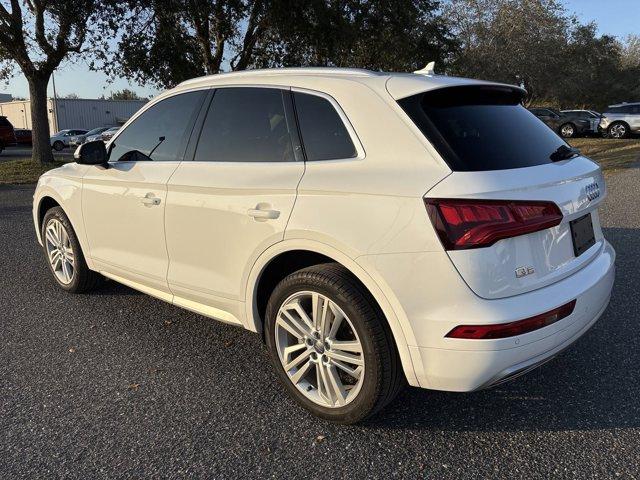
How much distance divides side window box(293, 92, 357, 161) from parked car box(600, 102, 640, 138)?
88.3ft

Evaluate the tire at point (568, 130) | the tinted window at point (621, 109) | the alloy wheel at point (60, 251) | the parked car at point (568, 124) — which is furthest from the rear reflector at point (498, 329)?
the tire at point (568, 130)

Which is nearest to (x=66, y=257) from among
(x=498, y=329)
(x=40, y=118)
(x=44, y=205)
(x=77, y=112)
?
(x=44, y=205)

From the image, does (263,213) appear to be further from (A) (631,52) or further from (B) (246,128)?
(A) (631,52)

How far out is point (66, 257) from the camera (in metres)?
4.78

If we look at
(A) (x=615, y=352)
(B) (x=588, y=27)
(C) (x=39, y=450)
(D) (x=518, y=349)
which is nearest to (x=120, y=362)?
(C) (x=39, y=450)

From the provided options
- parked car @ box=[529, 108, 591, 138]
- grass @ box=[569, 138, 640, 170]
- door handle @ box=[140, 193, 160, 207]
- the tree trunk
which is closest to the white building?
the tree trunk

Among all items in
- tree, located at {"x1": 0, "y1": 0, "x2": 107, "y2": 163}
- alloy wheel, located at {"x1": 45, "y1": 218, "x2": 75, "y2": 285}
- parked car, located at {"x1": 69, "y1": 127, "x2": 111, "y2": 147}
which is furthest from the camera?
parked car, located at {"x1": 69, "y1": 127, "x2": 111, "y2": 147}

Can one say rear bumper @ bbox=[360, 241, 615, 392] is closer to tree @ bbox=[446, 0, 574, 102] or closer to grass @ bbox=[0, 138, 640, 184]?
grass @ bbox=[0, 138, 640, 184]

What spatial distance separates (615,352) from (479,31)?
33.7m

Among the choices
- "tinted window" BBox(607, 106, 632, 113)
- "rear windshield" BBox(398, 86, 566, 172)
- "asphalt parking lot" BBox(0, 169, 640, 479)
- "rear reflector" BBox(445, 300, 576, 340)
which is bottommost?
"asphalt parking lot" BBox(0, 169, 640, 479)

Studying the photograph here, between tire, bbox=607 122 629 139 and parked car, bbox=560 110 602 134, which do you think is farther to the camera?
parked car, bbox=560 110 602 134

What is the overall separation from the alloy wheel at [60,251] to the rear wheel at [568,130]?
1097 inches

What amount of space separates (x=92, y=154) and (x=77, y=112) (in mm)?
50552

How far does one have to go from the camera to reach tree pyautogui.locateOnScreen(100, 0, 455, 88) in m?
14.8
